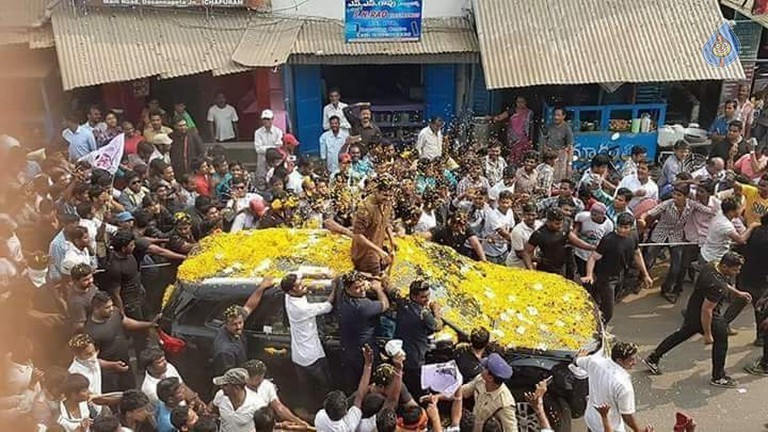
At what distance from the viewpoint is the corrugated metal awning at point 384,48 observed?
38.5 ft

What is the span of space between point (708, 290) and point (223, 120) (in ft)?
26.5

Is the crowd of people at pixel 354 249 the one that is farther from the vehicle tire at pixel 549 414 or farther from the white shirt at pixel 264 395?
the vehicle tire at pixel 549 414

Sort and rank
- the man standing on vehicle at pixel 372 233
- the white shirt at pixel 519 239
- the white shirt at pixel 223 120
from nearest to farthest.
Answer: the man standing on vehicle at pixel 372 233 → the white shirt at pixel 519 239 → the white shirt at pixel 223 120

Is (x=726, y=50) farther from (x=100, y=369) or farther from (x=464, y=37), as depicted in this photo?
(x=100, y=369)

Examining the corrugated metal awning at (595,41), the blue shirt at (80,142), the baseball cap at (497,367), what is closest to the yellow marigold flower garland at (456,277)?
the baseball cap at (497,367)

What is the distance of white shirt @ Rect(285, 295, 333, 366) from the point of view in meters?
5.84

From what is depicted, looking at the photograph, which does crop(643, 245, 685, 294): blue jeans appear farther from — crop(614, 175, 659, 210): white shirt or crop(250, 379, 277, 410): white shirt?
crop(250, 379, 277, 410): white shirt

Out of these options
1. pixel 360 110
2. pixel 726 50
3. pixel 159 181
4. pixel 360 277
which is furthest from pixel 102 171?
pixel 726 50

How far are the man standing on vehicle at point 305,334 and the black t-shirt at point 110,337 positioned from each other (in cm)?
132

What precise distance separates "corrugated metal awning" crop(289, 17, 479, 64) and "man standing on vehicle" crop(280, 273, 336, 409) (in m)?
6.43

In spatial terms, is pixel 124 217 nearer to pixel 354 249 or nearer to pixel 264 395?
pixel 354 249

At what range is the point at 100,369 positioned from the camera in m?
5.58

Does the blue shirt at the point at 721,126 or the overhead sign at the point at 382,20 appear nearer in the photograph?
the blue shirt at the point at 721,126

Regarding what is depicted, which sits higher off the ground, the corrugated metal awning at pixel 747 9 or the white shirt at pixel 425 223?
the corrugated metal awning at pixel 747 9
